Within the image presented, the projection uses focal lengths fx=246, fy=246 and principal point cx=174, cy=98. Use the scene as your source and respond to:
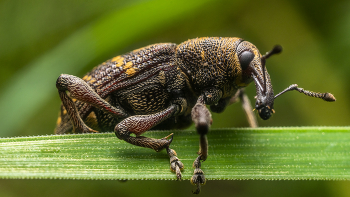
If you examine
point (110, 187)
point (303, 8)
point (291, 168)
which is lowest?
point (110, 187)

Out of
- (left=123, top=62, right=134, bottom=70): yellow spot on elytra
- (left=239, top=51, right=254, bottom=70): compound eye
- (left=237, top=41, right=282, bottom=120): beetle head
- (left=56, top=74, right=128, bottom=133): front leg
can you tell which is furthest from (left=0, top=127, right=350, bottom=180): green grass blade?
(left=123, top=62, right=134, bottom=70): yellow spot on elytra

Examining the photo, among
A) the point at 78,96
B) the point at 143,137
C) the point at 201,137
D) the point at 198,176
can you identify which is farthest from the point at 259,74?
the point at 78,96

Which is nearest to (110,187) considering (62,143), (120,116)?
(120,116)

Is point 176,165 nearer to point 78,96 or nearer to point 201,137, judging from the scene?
point 201,137

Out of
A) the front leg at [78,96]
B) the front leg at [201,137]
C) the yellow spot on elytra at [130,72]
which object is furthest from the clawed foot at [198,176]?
the yellow spot on elytra at [130,72]

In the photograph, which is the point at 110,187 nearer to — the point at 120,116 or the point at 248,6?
the point at 120,116

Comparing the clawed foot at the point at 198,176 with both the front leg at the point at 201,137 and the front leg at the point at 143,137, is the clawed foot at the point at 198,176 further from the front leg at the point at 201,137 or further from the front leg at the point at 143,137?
the front leg at the point at 143,137

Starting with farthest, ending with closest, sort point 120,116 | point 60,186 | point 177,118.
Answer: point 60,186 < point 177,118 < point 120,116

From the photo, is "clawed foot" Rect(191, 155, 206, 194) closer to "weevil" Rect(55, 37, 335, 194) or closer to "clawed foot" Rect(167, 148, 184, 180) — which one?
"clawed foot" Rect(167, 148, 184, 180)
